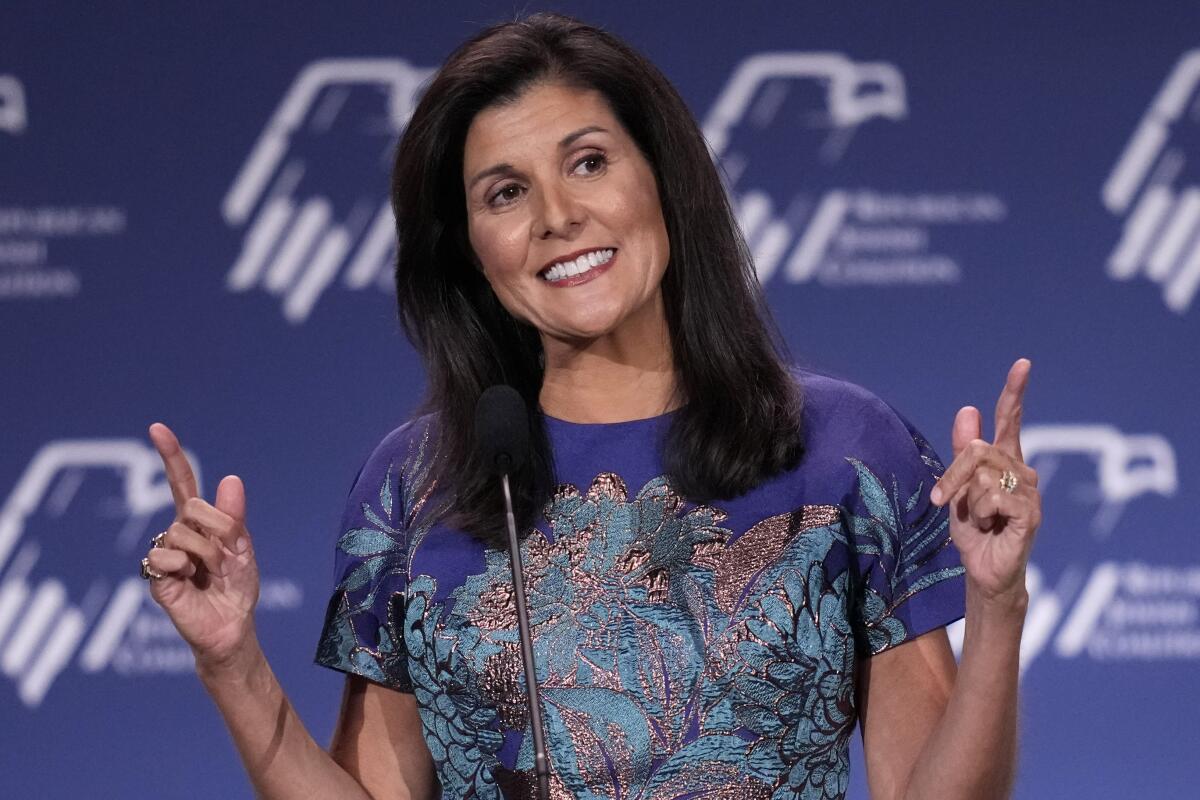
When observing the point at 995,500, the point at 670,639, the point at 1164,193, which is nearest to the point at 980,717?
the point at 995,500

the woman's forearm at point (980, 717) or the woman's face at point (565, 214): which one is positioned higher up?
the woman's face at point (565, 214)

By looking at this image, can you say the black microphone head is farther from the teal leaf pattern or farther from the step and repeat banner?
the step and repeat banner

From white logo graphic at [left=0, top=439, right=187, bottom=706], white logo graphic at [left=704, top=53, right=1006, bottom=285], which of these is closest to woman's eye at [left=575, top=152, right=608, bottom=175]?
white logo graphic at [left=704, top=53, right=1006, bottom=285]

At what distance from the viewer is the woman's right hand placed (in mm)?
1526

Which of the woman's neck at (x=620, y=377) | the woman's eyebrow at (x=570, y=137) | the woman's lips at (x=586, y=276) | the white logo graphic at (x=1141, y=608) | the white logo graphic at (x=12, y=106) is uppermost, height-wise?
the white logo graphic at (x=12, y=106)

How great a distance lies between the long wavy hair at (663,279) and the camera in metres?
1.71

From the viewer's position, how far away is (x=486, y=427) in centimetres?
149

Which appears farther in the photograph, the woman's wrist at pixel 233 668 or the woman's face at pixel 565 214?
the woman's face at pixel 565 214

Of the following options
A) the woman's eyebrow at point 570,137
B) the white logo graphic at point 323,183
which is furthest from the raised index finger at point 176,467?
the white logo graphic at point 323,183

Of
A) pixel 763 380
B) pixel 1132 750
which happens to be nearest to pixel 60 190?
pixel 763 380

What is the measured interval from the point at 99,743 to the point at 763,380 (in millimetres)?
2043

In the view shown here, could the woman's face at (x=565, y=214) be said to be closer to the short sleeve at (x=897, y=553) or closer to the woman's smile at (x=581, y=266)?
the woman's smile at (x=581, y=266)

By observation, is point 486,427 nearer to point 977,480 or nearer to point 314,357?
point 977,480

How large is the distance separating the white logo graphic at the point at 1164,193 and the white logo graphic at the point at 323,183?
1.40 m
